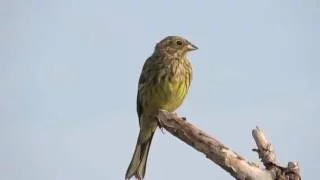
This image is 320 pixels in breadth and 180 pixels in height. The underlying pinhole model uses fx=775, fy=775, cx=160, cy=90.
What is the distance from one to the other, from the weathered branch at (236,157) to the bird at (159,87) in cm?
269

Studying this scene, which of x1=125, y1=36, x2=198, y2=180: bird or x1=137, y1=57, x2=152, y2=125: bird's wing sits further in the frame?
x1=137, y1=57, x2=152, y2=125: bird's wing

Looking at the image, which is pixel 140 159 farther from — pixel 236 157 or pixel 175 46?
pixel 236 157

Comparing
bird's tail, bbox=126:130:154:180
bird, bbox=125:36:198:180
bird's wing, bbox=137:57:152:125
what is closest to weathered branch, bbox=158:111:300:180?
bird's tail, bbox=126:130:154:180

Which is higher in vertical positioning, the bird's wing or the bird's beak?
the bird's beak

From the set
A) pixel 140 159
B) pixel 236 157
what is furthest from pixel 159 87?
pixel 236 157

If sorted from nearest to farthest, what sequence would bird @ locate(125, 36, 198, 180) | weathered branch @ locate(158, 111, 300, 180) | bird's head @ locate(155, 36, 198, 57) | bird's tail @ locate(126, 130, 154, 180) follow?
weathered branch @ locate(158, 111, 300, 180) < bird's tail @ locate(126, 130, 154, 180) < bird @ locate(125, 36, 198, 180) < bird's head @ locate(155, 36, 198, 57)

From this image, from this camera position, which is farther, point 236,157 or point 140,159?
point 140,159

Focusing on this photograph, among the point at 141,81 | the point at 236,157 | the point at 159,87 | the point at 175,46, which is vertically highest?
the point at 175,46

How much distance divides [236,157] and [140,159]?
3892 mm

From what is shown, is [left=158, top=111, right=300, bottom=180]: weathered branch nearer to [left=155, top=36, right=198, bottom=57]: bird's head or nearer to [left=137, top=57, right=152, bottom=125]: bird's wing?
[left=137, top=57, right=152, bottom=125]: bird's wing

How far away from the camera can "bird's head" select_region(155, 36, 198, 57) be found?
11.0 metres

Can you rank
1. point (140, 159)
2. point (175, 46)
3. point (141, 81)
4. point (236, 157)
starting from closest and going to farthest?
point (236, 157)
point (140, 159)
point (141, 81)
point (175, 46)

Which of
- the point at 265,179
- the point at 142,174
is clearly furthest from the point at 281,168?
the point at 142,174

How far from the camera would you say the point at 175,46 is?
1112cm
